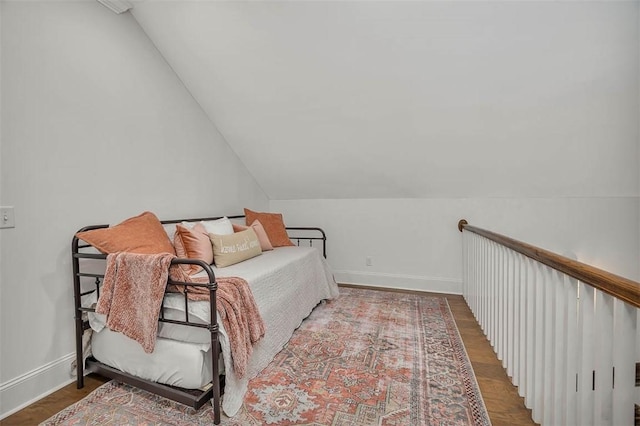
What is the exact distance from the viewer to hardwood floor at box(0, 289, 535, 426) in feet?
4.92

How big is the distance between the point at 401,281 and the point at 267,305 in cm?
211

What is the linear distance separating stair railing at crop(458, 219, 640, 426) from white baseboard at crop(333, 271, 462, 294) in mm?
1491

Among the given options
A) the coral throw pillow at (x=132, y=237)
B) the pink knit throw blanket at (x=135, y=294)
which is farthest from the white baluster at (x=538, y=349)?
the coral throw pillow at (x=132, y=237)

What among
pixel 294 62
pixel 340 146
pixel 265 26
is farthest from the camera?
pixel 340 146

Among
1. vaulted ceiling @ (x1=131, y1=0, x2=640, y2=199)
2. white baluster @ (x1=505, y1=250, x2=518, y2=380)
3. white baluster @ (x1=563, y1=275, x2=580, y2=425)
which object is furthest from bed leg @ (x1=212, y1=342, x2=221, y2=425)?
vaulted ceiling @ (x1=131, y1=0, x2=640, y2=199)

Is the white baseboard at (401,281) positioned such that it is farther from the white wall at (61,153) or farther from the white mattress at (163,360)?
the white mattress at (163,360)

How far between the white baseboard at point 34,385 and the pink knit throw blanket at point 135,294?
487 mm

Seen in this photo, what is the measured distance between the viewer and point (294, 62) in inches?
96.3

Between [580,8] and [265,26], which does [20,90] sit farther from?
[580,8]

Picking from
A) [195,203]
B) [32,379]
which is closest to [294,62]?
[195,203]

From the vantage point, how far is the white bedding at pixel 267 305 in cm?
156

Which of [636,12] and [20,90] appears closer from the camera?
[20,90]

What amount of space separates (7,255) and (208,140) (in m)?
1.88

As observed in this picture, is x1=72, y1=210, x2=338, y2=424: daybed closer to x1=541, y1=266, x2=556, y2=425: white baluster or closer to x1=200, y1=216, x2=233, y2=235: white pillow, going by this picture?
x1=200, y1=216, x2=233, y2=235: white pillow
